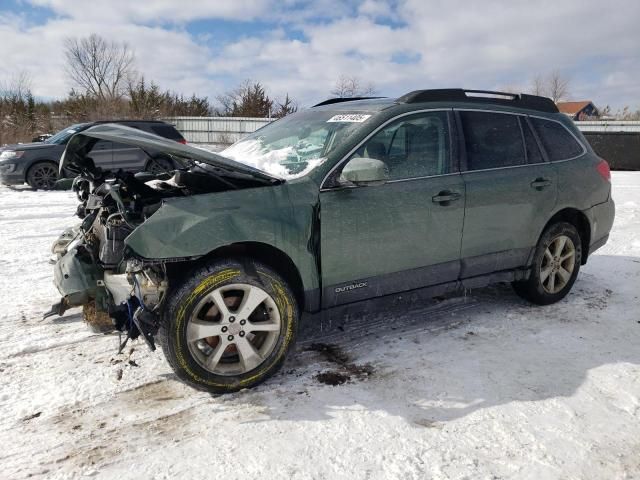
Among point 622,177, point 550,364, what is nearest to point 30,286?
point 550,364

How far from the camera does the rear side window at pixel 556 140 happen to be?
4.19 metres

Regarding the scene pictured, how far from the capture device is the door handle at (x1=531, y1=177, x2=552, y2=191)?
397 centimetres

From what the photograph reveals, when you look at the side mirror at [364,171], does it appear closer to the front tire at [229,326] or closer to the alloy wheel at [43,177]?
the front tire at [229,326]

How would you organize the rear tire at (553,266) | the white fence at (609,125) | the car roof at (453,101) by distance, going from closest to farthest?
the car roof at (453,101), the rear tire at (553,266), the white fence at (609,125)

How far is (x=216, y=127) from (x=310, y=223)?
1003 inches

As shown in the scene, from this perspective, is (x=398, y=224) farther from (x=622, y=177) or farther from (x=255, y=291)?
(x=622, y=177)

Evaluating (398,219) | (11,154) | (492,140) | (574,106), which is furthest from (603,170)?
(574,106)

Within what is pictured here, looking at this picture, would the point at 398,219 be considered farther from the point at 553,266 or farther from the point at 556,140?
the point at 556,140

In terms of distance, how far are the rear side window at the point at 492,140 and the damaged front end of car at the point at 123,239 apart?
5.39 feet

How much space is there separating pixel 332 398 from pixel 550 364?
1.55 meters

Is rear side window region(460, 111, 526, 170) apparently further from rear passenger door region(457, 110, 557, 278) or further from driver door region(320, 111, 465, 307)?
driver door region(320, 111, 465, 307)

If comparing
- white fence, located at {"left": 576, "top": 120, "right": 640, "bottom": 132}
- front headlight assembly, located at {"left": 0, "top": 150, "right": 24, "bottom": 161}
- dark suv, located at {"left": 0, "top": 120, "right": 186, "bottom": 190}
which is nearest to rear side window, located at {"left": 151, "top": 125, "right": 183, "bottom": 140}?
dark suv, located at {"left": 0, "top": 120, "right": 186, "bottom": 190}

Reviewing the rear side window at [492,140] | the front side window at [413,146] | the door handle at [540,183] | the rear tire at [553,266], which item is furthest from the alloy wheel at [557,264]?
the front side window at [413,146]

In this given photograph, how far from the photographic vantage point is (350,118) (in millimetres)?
3531
